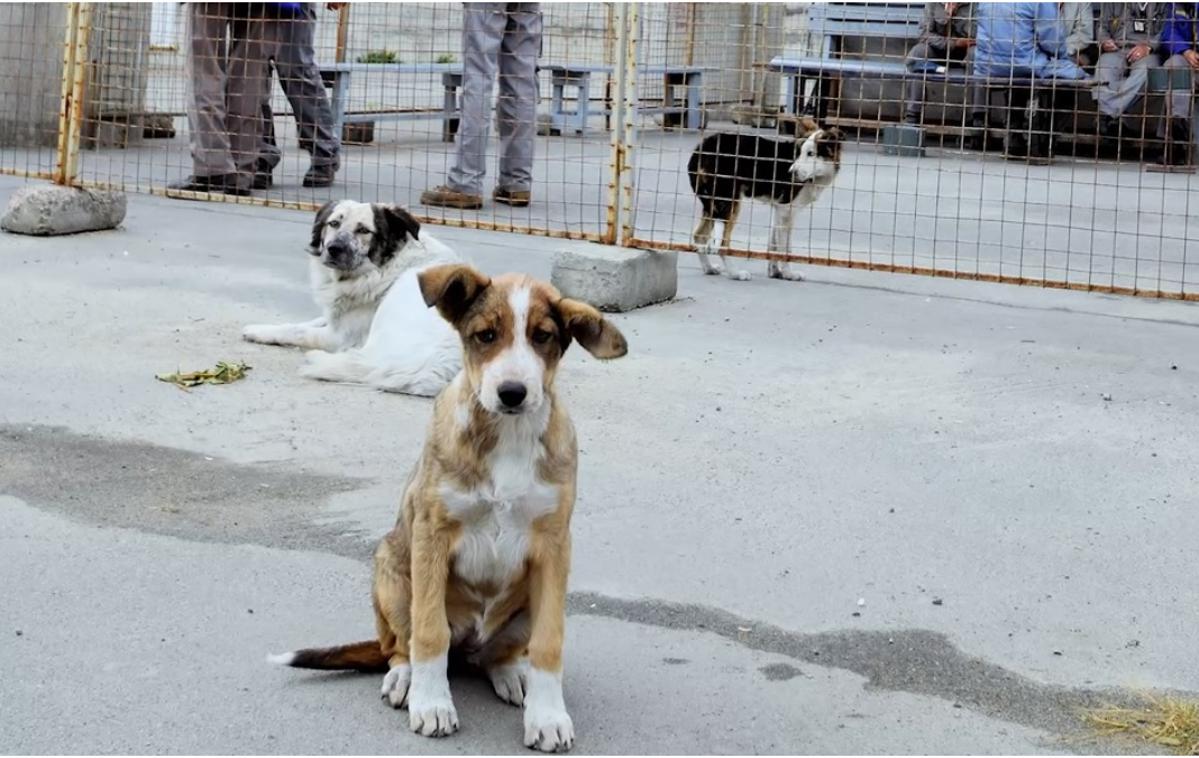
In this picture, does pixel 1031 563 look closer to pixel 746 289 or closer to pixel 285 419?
pixel 285 419

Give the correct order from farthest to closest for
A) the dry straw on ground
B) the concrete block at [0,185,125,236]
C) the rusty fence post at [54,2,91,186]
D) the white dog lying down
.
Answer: the rusty fence post at [54,2,91,186]
the concrete block at [0,185,125,236]
the white dog lying down
the dry straw on ground

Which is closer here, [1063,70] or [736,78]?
[1063,70]

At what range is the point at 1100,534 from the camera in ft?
15.8

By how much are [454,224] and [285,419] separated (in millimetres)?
2504

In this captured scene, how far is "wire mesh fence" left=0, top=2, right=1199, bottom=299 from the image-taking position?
29.3 ft

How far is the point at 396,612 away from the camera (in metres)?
3.48

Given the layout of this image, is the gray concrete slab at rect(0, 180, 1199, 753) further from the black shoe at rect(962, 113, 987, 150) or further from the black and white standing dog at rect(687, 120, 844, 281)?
the black shoe at rect(962, 113, 987, 150)

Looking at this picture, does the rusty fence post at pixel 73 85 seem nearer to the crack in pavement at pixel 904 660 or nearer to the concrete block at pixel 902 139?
the crack in pavement at pixel 904 660

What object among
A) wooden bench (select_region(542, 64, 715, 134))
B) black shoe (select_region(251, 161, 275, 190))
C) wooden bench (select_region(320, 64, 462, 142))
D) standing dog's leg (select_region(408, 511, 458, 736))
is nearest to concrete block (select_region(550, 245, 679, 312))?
black shoe (select_region(251, 161, 275, 190))

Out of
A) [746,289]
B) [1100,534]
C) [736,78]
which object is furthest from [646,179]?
[1100,534]

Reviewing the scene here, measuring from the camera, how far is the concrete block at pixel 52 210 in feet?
28.6

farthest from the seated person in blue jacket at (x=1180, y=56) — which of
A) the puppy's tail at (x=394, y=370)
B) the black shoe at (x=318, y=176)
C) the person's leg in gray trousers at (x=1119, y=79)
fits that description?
the puppy's tail at (x=394, y=370)

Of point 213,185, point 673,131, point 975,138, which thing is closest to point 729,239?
point 213,185

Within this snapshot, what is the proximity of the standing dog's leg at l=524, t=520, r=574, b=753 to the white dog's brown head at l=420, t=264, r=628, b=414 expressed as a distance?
0.30 meters
